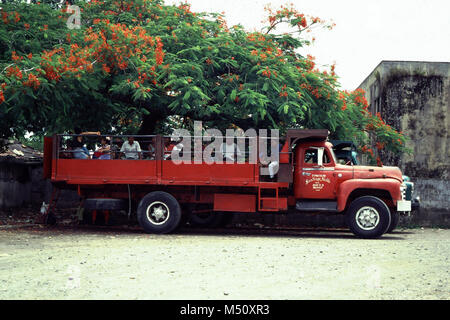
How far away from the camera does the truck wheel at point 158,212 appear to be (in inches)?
550

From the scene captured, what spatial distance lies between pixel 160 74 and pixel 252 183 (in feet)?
12.6

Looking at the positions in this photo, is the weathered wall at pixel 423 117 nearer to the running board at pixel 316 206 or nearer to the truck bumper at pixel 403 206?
the truck bumper at pixel 403 206

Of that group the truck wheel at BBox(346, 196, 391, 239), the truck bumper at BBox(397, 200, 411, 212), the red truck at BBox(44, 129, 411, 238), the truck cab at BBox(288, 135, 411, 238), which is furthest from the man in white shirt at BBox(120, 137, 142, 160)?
the truck bumper at BBox(397, 200, 411, 212)

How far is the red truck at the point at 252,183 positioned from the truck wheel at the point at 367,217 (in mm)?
23

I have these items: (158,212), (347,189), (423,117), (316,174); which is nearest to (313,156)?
(316,174)

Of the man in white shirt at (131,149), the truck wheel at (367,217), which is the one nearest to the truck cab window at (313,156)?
the truck wheel at (367,217)

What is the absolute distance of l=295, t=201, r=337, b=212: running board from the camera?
13.8 m

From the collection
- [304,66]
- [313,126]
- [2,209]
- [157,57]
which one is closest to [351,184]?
[313,126]

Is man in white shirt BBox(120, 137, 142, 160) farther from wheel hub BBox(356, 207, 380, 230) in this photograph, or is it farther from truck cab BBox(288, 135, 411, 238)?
wheel hub BBox(356, 207, 380, 230)

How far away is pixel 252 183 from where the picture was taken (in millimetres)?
13828

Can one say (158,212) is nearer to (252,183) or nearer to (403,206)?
(252,183)

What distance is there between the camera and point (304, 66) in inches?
656
